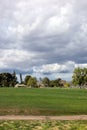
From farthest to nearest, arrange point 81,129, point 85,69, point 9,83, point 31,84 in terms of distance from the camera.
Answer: point 9,83
point 31,84
point 85,69
point 81,129

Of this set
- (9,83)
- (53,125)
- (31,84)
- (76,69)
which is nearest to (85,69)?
(76,69)

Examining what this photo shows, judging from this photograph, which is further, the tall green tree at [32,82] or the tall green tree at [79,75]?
the tall green tree at [32,82]

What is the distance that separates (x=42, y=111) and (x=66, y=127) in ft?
40.5

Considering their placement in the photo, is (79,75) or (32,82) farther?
(32,82)

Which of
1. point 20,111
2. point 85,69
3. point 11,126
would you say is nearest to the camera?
point 11,126

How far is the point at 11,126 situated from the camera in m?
22.5

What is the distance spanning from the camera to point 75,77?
15825 cm

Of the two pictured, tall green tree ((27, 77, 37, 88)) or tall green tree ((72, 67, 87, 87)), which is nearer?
tall green tree ((72, 67, 87, 87))

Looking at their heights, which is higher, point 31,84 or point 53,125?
point 31,84

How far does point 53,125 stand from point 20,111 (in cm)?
1169

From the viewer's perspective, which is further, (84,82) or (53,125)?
(84,82)

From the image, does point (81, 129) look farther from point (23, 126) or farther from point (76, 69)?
point (76, 69)

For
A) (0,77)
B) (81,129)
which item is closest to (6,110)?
(81,129)

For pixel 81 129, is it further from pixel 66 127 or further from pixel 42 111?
pixel 42 111
